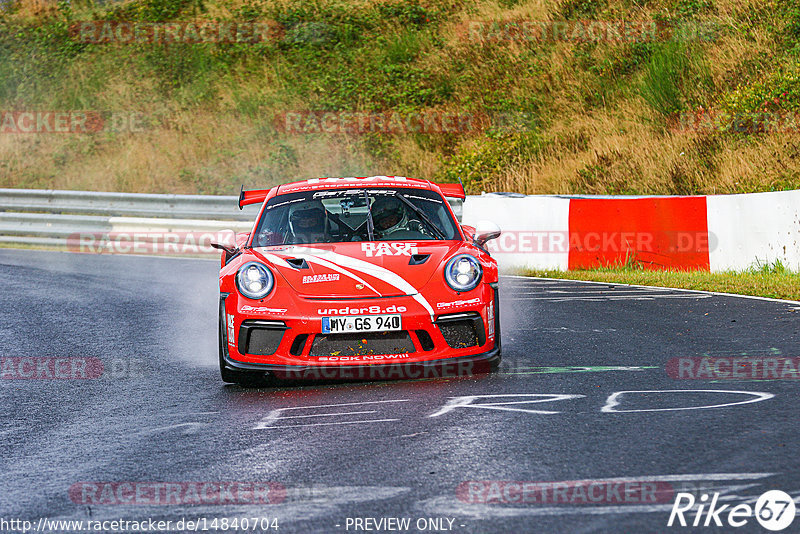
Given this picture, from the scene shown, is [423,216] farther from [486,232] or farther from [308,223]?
[308,223]

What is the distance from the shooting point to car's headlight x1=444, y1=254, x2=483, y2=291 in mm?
6480

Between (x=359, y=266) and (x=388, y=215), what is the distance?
3.67ft

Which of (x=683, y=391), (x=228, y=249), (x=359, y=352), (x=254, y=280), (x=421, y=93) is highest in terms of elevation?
(x=421, y=93)

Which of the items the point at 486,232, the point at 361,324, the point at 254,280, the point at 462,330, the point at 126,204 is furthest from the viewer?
the point at 126,204

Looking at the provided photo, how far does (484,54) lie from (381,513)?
2607 cm

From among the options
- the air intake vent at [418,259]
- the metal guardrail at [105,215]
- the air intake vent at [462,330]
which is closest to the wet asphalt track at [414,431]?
the air intake vent at [462,330]

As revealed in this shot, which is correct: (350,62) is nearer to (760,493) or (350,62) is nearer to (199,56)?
(199,56)

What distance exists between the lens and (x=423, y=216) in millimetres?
7637

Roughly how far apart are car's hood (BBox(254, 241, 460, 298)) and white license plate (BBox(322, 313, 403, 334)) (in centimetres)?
17

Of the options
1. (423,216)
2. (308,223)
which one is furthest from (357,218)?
(423,216)

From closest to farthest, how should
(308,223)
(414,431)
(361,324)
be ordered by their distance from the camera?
(414,431), (361,324), (308,223)

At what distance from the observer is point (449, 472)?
4324mm

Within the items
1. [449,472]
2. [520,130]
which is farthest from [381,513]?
[520,130]

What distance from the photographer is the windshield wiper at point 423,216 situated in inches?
294
